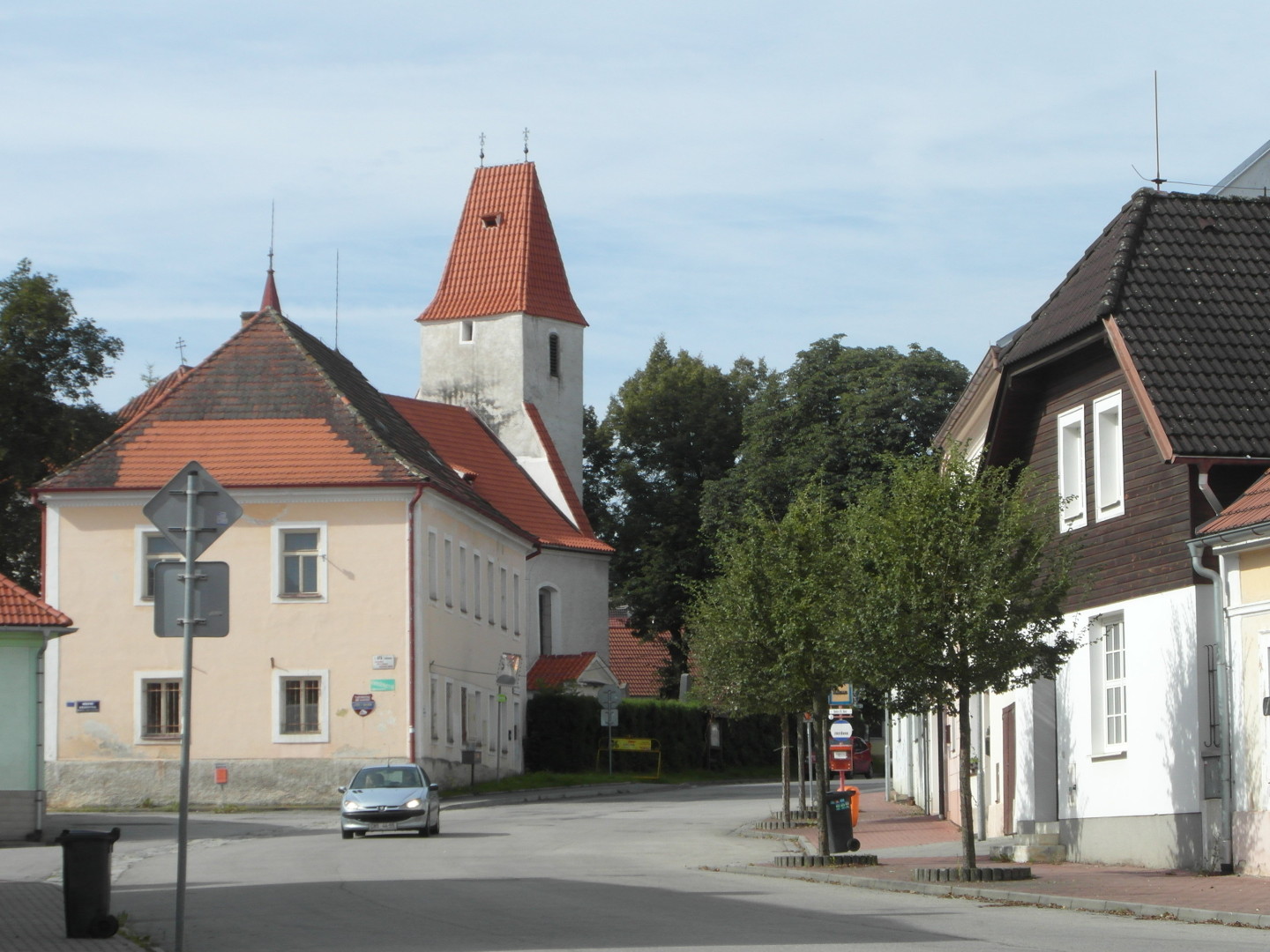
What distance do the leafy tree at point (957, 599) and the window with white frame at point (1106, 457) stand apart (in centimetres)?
236

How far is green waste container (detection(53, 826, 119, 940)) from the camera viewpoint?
15.0 meters

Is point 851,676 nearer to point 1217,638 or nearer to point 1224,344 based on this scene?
point 1217,638

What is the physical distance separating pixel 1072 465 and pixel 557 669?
125 ft

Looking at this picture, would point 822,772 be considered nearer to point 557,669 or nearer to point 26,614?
point 26,614

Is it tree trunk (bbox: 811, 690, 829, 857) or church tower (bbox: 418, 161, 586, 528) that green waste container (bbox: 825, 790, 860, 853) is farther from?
church tower (bbox: 418, 161, 586, 528)

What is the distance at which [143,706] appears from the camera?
140 ft

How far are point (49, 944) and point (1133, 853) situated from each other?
44.0 feet

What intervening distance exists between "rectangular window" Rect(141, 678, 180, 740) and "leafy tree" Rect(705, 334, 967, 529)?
22.4 meters

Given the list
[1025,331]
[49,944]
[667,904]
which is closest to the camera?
[49,944]

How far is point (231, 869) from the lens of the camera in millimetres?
23688

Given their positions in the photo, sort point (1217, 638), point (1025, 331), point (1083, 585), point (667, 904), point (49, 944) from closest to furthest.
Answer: point (49, 944) → point (667, 904) → point (1217, 638) → point (1083, 585) → point (1025, 331)

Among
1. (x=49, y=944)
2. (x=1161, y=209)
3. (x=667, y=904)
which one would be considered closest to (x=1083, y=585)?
(x=1161, y=209)

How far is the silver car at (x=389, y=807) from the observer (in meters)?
30.7

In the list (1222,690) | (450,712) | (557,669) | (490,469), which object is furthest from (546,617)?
(1222,690)
